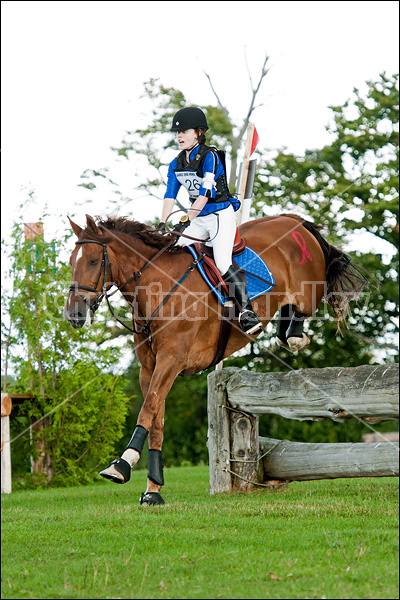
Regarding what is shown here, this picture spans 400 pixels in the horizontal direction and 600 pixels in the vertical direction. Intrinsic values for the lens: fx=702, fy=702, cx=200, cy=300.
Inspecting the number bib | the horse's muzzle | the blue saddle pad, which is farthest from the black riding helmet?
the horse's muzzle

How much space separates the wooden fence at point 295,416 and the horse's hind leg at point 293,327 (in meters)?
0.68

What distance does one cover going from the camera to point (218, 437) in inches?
267

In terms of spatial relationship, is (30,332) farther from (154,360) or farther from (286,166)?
Result: (286,166)

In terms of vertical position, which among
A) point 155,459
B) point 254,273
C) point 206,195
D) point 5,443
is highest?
point 206,195

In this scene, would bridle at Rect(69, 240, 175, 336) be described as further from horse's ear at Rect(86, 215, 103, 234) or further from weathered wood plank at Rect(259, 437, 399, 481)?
weathered wood plank at Rect(259, 437, 399, 481)

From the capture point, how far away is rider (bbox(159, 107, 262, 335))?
233 inches

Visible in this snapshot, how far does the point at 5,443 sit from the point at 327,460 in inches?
162

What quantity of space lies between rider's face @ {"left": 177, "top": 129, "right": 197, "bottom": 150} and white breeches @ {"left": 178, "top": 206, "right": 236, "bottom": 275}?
622 millimetres

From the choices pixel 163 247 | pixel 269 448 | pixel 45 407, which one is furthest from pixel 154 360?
pixel 45 407

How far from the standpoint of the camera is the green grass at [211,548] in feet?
10.8

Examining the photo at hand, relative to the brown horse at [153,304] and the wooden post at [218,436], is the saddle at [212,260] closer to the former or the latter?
the brown horse at [153,304]

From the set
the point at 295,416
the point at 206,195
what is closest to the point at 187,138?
the point at 206,195

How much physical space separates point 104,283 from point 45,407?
4.27 m

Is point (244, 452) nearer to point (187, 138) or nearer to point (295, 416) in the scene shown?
point (295, 416)
